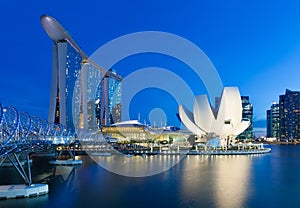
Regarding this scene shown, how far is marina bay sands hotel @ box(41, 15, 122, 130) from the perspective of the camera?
156 feet

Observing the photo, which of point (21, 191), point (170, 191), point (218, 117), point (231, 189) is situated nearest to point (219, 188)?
point (231, 189)

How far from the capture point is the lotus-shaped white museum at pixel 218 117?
38.8m

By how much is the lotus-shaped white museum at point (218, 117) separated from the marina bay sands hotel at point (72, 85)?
56.6ft

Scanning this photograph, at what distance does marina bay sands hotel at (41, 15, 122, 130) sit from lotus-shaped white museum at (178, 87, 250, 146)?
17.3m

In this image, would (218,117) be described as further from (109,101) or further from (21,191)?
(109,101)

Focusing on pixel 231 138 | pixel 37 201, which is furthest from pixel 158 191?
pixel 231 138

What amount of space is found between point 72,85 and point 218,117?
78.0 ft

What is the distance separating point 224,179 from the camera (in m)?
16.0

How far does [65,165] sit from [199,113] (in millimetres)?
20124

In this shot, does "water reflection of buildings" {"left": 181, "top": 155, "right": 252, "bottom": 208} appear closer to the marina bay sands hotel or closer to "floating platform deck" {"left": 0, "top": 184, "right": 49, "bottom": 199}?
"floating platform deck" {"left": 0, "top": 184, "right": 49, "bottom": 199}

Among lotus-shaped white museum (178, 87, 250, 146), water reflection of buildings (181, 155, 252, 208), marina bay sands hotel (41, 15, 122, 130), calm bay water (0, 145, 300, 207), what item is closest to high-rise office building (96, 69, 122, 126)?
marina bay sands hotel (41, 15, 122, 130)

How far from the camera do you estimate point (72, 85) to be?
52.5m

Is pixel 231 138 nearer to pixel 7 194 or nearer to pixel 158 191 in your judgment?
pixel 158 191

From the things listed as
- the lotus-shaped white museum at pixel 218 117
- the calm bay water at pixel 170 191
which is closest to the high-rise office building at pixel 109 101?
the lotus-shaped white museum at pixel 218 117
